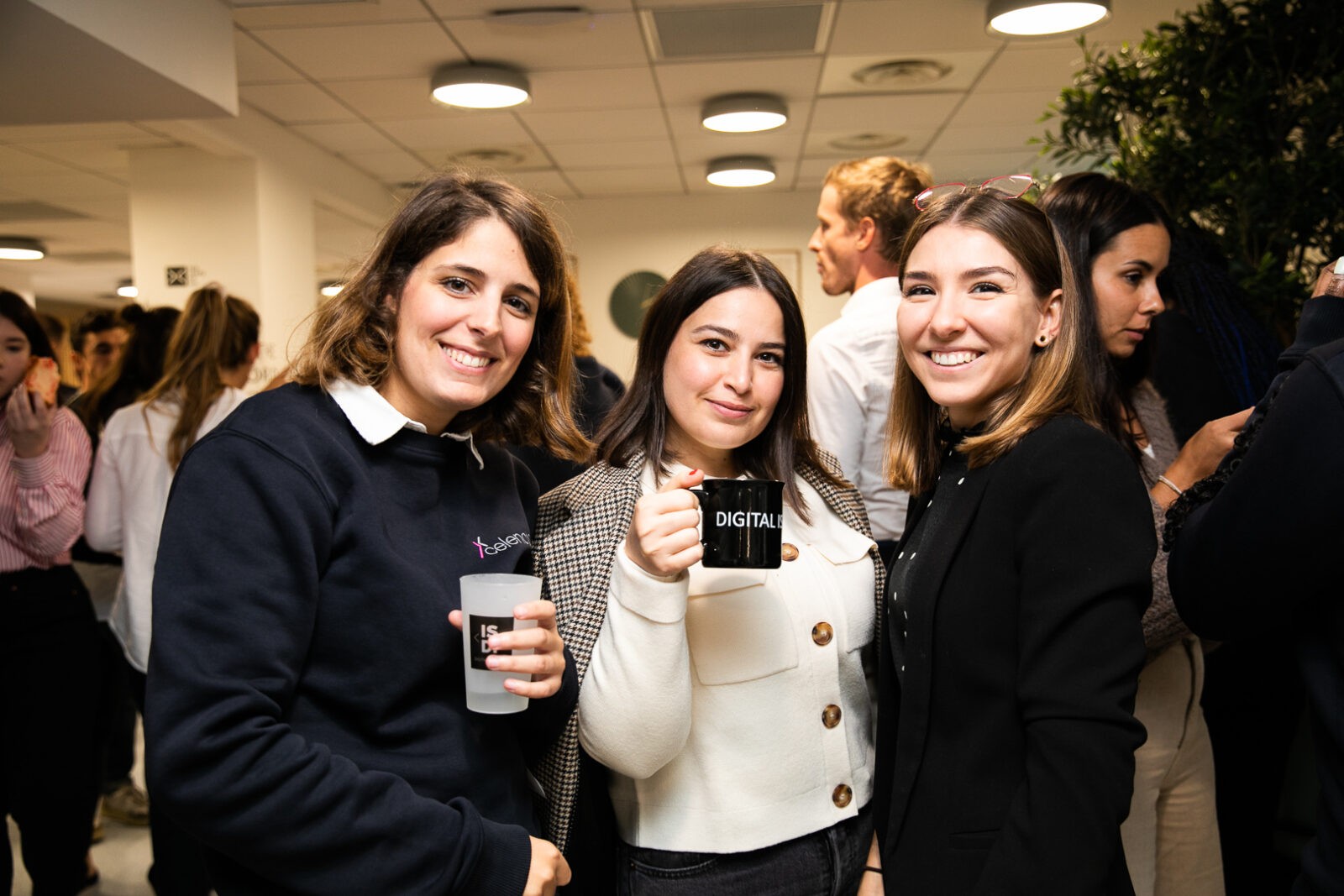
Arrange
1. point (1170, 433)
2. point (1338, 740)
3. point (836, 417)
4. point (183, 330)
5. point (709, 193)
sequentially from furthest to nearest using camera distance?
point (709, 193) < point (183, 330) < point (836, 417) < point (1170, 433) < point (1338, 740)

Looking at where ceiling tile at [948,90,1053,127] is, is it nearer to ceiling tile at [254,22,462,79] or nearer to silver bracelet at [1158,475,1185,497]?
ceiling tile at [254,22,462,79]

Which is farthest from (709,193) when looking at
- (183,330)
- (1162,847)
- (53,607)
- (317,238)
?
(1162,847)

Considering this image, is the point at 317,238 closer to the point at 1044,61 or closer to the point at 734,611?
the point at 1044,61

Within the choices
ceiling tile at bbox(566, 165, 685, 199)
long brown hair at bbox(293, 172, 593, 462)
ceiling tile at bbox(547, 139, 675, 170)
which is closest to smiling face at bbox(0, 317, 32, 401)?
long brown hair at bbox(293, 172, 593, 462)

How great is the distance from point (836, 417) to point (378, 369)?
1.45m

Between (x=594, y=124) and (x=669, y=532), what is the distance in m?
4.67

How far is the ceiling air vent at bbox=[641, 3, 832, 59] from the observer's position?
388 centimetres

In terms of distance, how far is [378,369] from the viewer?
4.07ft

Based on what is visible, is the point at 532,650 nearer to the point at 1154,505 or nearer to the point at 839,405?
the point at 1154,505

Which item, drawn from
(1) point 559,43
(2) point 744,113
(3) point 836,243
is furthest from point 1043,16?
(1) point 559,43

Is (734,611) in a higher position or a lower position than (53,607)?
higher

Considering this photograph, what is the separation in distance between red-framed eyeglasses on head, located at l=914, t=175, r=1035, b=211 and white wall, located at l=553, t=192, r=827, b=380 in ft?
20.1

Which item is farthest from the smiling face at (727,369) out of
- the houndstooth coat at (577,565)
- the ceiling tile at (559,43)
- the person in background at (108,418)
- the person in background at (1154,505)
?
the ceiling tile at (559,43)

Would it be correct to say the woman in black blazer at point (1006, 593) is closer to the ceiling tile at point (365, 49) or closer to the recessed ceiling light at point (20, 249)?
the ceiling tile at point (365, 49)
